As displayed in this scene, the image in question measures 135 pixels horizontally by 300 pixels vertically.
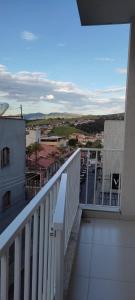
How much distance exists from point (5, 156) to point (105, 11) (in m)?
2.12

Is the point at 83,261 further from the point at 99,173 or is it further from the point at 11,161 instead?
the point at 99,173

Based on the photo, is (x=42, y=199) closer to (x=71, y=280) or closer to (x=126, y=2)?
(x=71, y=280)

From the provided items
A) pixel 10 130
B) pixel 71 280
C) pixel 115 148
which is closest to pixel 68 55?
pixel 115 148

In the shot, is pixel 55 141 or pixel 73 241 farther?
pixel 55 141

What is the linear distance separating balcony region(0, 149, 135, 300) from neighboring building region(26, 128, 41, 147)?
0.41 metres

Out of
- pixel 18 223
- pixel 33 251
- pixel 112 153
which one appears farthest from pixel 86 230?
pixel 18 223

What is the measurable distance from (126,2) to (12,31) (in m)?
2.77

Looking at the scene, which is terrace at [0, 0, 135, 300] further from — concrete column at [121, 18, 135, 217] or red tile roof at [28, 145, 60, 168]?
red tile roof at [28, 145, 60, 168]

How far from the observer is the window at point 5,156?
2273 mm

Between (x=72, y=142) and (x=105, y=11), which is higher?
(x=105, y=11)

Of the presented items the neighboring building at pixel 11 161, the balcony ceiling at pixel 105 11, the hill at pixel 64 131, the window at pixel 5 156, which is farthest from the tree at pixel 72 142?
the balcony ceiling at pixel 105 11

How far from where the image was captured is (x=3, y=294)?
733mm

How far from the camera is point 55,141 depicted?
313cm

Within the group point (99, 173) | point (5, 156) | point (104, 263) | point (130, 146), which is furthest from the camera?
point (99, 173)
